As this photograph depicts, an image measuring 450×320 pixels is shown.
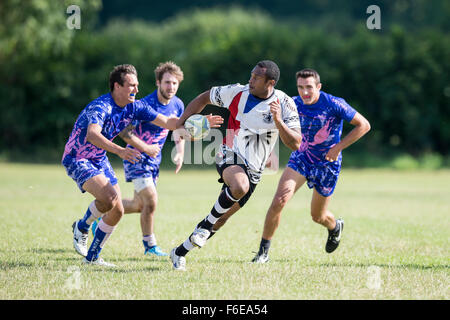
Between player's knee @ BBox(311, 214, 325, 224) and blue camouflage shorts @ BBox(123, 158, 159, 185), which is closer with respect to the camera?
player's knee @ BBox(311, 214, 325, 224)

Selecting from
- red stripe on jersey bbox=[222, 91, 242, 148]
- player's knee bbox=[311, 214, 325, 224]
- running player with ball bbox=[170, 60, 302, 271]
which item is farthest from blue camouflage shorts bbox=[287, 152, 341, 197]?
red stripe on jersey bbox=[222, 91, 242, 148]

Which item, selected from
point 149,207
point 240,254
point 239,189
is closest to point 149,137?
point 149,207

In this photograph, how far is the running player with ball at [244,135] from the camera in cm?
643

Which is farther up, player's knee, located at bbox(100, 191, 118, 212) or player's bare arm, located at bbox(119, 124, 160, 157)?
player's bare arm, located at bbox(119, 124, 160, 157)

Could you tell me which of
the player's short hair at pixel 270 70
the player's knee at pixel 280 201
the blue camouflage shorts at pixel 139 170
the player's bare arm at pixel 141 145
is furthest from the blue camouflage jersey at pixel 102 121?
the player's knee at pixel 280 201

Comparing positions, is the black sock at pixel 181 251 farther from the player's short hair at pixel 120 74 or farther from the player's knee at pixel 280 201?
the player's short hair at pixel 120 74

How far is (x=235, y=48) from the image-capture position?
87.8 feet

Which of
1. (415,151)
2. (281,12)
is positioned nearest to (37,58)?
(415,151)

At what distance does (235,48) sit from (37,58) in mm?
8091

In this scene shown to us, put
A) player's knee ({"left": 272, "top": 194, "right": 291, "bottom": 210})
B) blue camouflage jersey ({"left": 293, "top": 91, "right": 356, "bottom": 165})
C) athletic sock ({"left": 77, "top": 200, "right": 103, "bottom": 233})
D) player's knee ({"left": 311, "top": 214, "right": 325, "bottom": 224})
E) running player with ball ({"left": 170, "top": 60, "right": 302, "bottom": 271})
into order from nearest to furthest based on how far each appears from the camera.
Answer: running player with ball ({"left": 170, "top": 60, "right": 302, "bottom": 271})
player's knee ({"left": 272, "top": 194, "right": 291, "bottom": 210})
athletic sock ({"left": 77, "top": 200, "right": 103, "bottom": 233})
blue camouflage jersey ({"left": 293, "top": 91, "right": 356, "bottom": 165})
player's knee ({"left": 311, "top": 214, "right": 325, "bottom": 224})

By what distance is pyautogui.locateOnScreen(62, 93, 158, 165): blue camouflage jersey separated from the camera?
21.7 ft

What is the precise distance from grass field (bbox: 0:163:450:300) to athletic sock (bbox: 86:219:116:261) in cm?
22

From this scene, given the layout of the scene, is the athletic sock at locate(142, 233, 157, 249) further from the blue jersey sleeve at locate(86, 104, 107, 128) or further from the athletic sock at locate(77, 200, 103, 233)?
the blue jersey sleeve at locate(86, 104, 107, 128)

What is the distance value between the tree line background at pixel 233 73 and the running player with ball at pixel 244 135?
16.7 metres
